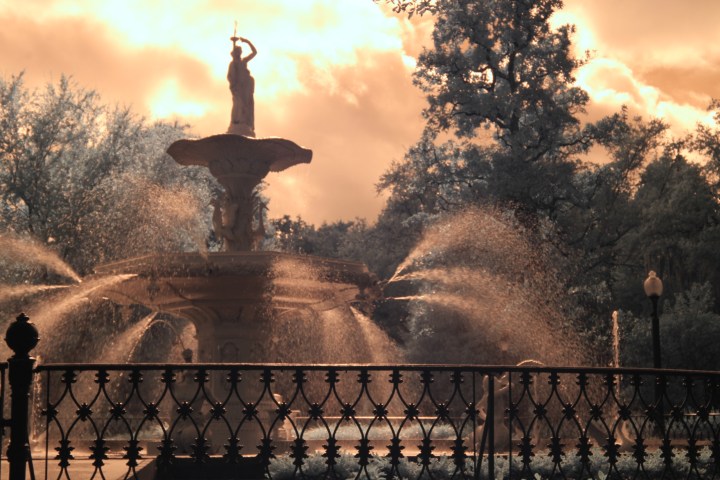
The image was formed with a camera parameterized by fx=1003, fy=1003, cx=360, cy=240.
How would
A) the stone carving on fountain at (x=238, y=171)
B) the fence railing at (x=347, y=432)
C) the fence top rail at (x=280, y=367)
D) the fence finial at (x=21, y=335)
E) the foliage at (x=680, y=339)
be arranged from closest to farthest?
the fence finial at (x=21, y=335), the fence top rail at (x=280, y=367), the fence railing at (x=347, y=432), the stone carving on fountain at (x=238, y=171), the foliage at (x=680, y=339)

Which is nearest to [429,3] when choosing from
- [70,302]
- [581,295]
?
[581,295]

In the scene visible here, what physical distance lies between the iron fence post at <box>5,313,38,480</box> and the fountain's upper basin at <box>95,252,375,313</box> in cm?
654

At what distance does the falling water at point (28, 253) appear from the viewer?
87.9ft

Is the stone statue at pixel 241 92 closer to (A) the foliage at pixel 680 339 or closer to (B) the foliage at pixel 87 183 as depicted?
(B) the foliage at pixel 87 183

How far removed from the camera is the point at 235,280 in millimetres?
13328

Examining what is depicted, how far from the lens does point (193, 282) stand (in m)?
13.3

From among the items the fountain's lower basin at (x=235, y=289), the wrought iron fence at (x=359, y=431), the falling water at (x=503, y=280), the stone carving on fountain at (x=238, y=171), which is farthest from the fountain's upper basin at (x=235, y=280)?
the falling water at (x=503, y=280)

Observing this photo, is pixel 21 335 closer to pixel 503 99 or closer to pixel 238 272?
pixel 238 272

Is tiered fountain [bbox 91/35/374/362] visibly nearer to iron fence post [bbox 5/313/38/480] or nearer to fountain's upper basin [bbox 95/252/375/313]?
fountain's upper basin [bbox 95/252/375/313]

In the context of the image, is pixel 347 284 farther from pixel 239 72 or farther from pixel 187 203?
pixel 187 203

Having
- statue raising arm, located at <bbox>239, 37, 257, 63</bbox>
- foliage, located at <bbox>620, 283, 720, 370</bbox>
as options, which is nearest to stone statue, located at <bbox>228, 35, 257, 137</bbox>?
statue raising arm, located at <bbox>239, 37, 257, 63</bbox>

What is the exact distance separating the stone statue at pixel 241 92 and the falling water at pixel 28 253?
12087 mm

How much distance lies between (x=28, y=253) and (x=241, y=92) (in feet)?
44.5

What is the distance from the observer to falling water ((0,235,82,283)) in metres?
26.8
